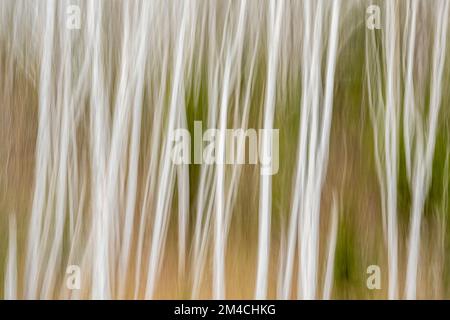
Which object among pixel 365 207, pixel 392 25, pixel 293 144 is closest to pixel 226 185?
pixel 293 144

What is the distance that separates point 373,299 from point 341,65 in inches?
15.7

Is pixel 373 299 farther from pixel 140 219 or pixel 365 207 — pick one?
pixel 140 219

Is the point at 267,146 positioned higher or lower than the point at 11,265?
higher

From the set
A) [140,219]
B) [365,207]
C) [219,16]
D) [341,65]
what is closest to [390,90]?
[341,65]

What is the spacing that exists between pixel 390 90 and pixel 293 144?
0.19 m

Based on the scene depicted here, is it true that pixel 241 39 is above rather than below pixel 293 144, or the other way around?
above

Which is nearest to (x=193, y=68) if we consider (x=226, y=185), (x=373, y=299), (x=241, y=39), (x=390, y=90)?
(x=241, y=39)

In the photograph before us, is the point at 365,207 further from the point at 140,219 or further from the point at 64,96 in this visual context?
the point at 64,96

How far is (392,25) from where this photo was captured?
917mm

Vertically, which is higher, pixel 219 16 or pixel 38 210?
pixel 219 16

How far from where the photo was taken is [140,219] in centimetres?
91
